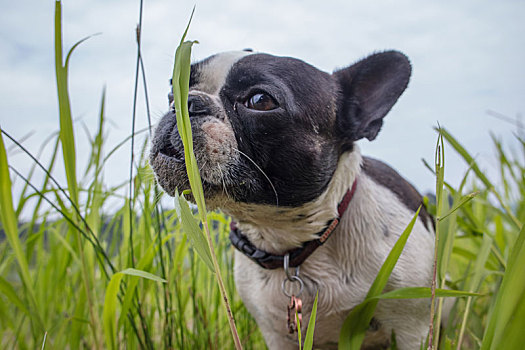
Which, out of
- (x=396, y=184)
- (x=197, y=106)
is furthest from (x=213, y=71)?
(x=396, y=184)

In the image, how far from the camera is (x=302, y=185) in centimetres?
157

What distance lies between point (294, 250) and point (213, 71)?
2.38 ft

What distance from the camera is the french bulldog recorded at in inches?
57.4

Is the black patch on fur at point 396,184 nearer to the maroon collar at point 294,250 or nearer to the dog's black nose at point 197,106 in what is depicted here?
the maroon collar at point 294,250

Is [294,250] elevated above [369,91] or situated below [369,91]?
below

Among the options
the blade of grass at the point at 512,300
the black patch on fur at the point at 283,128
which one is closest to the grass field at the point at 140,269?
the blade of grass at the point at 512,300

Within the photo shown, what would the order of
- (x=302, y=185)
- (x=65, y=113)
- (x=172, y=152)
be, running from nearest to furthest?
(x=65, y=113), (x=172, y=152), (x=302, y=185)

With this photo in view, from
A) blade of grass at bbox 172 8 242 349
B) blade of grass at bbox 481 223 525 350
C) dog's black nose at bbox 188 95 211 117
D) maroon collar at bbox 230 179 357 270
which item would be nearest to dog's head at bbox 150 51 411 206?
dog's black nose at bbox 188 95 211 117

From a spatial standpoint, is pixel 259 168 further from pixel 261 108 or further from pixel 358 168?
pixel 358 168

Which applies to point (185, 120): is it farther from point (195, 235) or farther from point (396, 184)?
point (396, 184)

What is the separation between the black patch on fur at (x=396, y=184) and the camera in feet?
6.57

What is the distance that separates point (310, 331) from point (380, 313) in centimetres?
75

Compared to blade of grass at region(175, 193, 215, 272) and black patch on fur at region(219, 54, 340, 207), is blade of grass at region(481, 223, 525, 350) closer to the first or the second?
blade of grass at region(175, 193, 215, 272)

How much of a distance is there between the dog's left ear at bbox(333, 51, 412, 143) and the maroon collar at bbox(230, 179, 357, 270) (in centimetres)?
22
